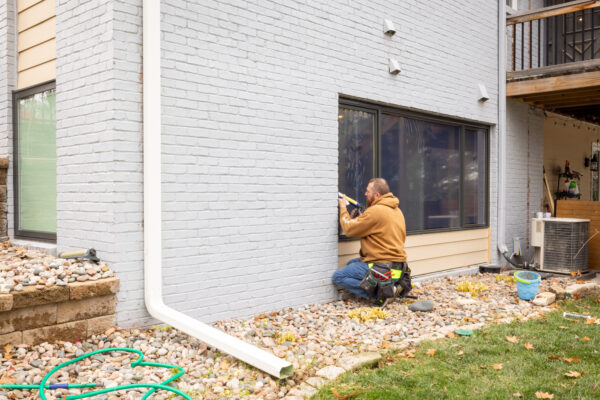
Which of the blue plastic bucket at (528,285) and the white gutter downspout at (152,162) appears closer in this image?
the white gutter downspout at (152,162)

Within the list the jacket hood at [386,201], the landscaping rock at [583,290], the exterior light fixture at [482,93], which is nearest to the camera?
the jacket hood at [386,201]

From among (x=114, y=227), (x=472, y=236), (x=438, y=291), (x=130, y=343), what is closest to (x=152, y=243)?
(x=114, y=227)

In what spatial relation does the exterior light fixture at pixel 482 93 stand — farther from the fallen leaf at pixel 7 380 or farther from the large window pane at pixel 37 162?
the fallen leaf at pixel 7 380

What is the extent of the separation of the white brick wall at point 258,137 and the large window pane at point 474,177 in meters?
2.05

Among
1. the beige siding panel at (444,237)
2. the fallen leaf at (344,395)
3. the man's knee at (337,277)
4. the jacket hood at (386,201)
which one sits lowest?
the fallen leaf at (344,395)

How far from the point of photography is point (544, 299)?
5535 millimetres

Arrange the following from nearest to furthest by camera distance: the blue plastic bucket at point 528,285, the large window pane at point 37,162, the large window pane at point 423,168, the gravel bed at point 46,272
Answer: the gravel bed at point 46,272 → the large window pane at point 37,162 → the blue plastic bucket at point 528,285 → the large window pane at point 423,168

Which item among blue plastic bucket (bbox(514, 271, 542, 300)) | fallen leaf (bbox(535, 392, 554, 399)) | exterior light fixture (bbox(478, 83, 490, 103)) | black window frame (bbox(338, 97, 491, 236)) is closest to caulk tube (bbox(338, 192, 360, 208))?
black window frame (bbox(338, 97, 491, 236))

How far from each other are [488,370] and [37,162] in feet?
14.7

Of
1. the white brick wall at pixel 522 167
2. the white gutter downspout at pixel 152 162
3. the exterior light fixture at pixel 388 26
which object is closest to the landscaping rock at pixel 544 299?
the white brick wall at pixel 522 167

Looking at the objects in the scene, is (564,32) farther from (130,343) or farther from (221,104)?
(130,343)

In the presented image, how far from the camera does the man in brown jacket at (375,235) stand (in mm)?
5184

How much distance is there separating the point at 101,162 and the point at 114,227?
529mm

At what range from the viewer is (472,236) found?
771cm
